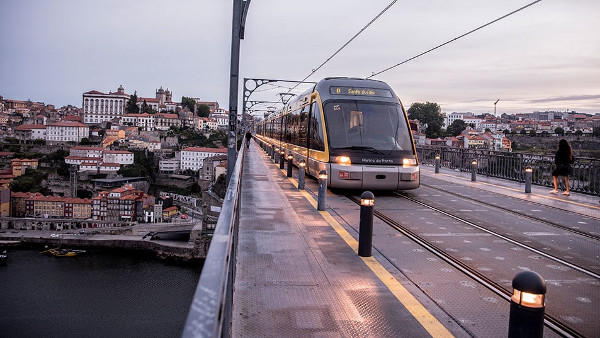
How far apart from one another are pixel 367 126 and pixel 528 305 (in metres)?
10.2

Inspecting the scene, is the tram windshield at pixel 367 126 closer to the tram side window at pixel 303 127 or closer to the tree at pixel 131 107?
the tram side window at pixel 303 127

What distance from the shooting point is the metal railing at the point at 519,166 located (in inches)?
588

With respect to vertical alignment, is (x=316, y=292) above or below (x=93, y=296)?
above

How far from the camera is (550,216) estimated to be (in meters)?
10.2

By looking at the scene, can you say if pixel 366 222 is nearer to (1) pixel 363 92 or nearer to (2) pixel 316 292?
(2) pixel 316 292

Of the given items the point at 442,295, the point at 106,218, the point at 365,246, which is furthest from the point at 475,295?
the point at 106,218

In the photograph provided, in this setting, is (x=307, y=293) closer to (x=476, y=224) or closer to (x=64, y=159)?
(x=476, y=224)

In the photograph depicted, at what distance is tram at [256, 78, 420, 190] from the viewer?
12.3m

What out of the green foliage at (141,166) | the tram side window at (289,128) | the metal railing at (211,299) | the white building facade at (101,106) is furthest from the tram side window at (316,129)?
the white building facade at (101,106)

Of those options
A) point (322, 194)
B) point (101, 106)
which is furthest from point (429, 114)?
point (101, 106)

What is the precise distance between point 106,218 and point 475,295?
3574 inches

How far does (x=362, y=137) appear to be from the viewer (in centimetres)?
1270

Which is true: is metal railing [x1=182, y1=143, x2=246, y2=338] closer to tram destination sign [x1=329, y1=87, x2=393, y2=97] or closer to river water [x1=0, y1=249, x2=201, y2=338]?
tram destination sign [x1=329, y1=87, x2=393, y2=97]

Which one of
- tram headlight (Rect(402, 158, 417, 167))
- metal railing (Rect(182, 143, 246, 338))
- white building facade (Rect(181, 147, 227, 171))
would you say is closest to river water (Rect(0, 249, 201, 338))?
tram headlight (Rect(402, 158, 417, 167))
